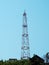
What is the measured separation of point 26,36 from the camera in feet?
176

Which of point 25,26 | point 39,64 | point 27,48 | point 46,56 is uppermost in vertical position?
point 25,26

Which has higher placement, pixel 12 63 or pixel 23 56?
pixel 23 56

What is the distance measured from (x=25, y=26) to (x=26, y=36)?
7.16ft

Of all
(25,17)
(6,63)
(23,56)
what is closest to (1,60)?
(6,63)

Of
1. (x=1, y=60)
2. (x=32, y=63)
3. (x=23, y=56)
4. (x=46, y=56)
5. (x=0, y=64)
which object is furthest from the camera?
(x=23, y=56)

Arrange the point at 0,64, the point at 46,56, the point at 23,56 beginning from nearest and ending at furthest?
1. the point at 0,64
2. the point at 46,56
3. the point at 23,56

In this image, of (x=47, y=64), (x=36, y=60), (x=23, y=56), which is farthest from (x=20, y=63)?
(x=23, y=56)

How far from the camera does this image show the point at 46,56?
4294 cm

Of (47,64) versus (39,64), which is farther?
(47,64)

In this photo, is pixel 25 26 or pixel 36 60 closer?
pixel 36 60

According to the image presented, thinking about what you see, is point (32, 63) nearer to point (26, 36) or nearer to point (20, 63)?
point (20, 63)

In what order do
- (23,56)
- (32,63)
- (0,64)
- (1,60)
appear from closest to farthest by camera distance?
(32,63)
(0,64)
(1,60)
(23,56)

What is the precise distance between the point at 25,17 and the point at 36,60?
24.8 metres

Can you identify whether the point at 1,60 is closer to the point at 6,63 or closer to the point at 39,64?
the point at 6,63
